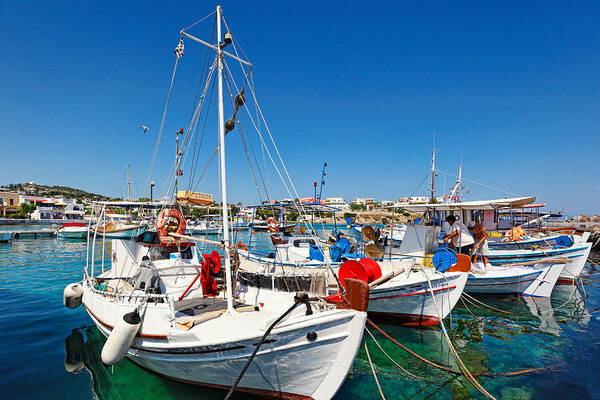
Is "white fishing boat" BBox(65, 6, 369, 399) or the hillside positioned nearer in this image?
"white fishing boat" BBox(65, 6, 369, 399)

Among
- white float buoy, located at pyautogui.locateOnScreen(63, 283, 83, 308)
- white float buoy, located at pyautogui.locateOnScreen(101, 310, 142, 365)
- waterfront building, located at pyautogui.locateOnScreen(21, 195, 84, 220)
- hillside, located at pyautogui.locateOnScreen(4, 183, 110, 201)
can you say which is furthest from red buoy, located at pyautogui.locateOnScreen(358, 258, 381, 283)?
hillside, located at pyautogui.locateOnScreen(4, 183, 110, 201)

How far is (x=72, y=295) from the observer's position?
10.1 metres

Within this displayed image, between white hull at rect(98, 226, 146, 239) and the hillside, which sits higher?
the hillside

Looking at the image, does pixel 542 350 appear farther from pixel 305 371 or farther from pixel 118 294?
pixel 118 294

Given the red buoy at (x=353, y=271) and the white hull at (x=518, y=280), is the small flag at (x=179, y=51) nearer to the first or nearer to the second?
the red buoy at (x=353, y=271)

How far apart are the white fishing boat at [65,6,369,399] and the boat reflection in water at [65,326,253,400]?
0.43 meters

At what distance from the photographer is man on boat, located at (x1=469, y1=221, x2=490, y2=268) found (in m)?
14.6

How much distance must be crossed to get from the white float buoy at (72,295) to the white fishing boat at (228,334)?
1916 mm

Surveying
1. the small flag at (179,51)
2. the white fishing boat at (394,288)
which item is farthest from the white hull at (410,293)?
the small flag at (179,51)

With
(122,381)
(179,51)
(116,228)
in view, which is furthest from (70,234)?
(179,51)

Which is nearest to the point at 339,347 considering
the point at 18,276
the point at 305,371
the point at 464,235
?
the point at 305,371

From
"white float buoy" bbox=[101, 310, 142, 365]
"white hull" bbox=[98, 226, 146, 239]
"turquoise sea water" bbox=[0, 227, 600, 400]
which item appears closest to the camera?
"white float buoy" bbox=[101, 310, 142, 365]

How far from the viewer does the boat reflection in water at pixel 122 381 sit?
6.62m

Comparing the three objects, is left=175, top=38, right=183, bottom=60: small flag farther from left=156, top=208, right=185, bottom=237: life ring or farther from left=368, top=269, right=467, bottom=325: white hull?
left=368, top=269, right=467, bottom=325: white hull
